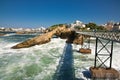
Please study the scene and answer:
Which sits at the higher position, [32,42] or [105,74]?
[32,42]

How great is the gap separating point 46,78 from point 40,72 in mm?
2115

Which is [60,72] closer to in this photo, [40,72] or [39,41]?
[40,72]

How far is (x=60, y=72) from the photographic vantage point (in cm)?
1684

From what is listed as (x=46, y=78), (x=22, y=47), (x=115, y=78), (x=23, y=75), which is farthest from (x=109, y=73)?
(x=22, y=47)

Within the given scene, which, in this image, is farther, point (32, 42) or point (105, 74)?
point (32, 42)

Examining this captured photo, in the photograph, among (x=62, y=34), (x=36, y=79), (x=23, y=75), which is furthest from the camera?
(x=62, y=34)

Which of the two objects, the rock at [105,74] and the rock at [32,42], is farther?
the rock at [32,42]

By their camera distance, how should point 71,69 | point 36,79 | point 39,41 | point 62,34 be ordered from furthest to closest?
point 62,34
point 39,41
point 71,69
point 36,79

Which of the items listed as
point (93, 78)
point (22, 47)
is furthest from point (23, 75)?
point (22, 47)

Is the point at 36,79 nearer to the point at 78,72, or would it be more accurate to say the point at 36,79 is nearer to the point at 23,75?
the point at 23,75

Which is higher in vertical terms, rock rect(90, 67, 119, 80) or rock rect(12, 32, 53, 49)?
rock rect(12, 32, 53, 49)

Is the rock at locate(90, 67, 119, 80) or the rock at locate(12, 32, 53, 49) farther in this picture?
the rock at locate(12, 32, 53, 49)

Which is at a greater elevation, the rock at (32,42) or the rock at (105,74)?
the rock at (32,42)

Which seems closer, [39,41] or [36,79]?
[36,79]
